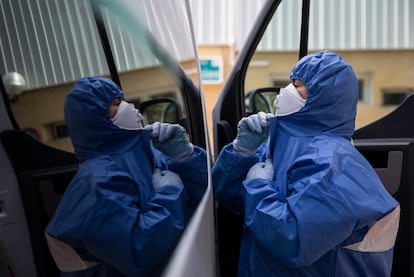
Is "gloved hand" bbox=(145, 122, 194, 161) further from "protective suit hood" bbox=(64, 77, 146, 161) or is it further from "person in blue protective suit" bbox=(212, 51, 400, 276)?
"person in blue protective suit" bbox=(212, 51, 400, 276)

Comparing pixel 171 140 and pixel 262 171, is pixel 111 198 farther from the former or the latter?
pixel 262 171

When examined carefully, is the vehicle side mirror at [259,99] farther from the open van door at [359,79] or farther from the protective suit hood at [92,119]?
the protective suit hood at [92,119]

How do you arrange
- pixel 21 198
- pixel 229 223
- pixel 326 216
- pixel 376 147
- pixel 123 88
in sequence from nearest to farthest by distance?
pixel 21 198 → pixel 123 88 → pixel 326 216 → pixel 229 223 → pixel 376 147

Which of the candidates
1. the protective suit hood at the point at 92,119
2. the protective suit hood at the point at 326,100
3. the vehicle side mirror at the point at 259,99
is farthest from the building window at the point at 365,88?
the protective suit hood at the point at 92,119

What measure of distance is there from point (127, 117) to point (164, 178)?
19 cm

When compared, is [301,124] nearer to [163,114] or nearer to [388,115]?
[163,114]

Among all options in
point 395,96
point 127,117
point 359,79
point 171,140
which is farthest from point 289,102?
point 395,96

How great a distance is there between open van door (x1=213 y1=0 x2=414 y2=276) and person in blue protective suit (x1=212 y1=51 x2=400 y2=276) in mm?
271

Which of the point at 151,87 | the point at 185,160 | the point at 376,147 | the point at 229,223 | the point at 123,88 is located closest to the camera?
the point at 123,88

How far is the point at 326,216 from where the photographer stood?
3.93ft

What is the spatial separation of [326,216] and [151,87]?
700mm

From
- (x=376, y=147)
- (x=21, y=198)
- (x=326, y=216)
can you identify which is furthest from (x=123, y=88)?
(x=376, y=147)

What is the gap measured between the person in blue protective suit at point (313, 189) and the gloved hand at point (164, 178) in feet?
1.44

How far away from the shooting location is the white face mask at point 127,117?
74cm
